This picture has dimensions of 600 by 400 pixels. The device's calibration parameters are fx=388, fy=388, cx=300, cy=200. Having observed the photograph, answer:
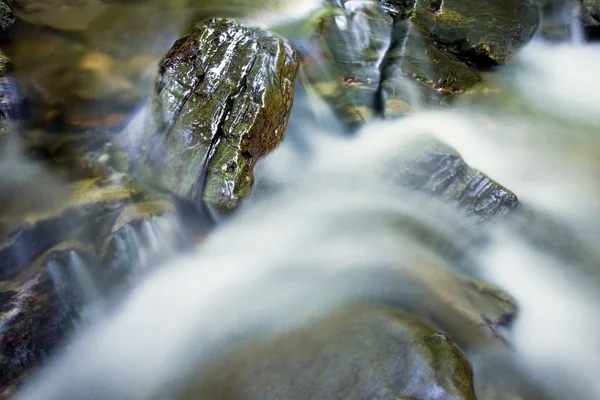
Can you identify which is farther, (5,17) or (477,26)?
(477,26)

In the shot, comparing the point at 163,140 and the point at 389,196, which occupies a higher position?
the point at 163,140

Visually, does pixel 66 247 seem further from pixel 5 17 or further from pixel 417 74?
pixel 417 74

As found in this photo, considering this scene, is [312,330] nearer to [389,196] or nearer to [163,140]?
[389,196]

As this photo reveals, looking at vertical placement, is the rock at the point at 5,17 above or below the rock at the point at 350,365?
above

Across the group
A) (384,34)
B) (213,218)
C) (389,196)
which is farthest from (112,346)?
(384,34)

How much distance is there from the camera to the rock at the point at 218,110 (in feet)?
14.7

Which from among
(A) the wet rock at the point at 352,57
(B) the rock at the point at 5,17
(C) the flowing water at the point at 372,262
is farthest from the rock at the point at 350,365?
(B) the rock at the point at 5,17

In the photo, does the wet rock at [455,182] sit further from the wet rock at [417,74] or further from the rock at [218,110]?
the rock at [218,110]

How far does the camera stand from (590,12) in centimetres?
871

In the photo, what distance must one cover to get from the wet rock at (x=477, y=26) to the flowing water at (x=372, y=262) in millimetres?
1433

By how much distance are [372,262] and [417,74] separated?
3715 millimetres

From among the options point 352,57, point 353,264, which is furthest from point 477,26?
point 353,264

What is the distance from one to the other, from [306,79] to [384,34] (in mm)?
2250

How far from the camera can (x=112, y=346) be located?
3914 millimetres
